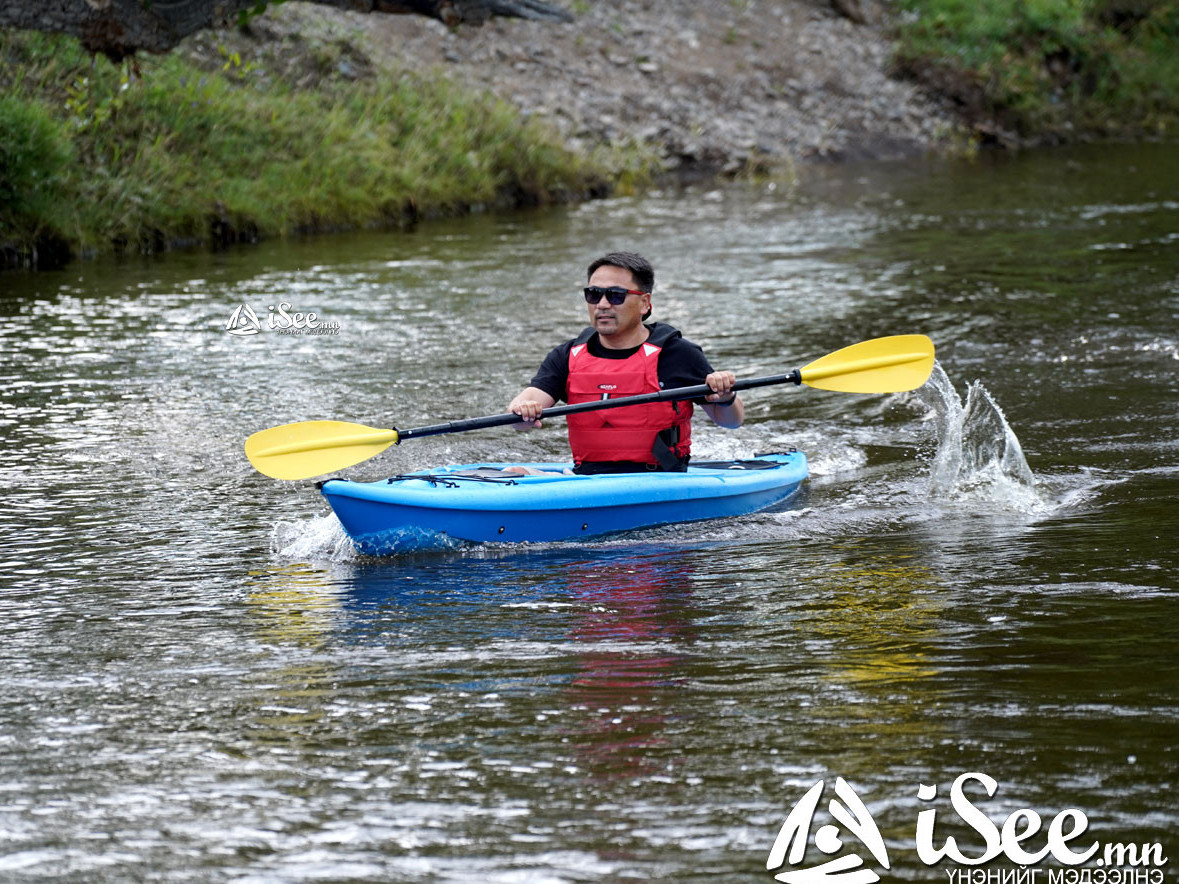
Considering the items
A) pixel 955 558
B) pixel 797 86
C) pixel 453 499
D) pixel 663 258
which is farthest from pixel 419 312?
pixel 797 86

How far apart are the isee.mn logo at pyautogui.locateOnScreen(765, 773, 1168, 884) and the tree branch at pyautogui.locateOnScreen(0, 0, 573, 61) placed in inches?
194

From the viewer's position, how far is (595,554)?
16.8ft

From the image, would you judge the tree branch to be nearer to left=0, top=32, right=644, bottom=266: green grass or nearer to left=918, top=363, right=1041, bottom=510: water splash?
left=918, top=363, right=1041, bottom=510: water splash

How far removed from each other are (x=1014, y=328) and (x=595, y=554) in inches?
190

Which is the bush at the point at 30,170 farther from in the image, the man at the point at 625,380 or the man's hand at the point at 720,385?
the man's hand at the point at 720,385

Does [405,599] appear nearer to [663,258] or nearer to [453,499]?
[453,499]

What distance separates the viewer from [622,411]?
18.0ft

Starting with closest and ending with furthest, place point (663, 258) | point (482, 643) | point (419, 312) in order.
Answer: point (482, 643)
point (419, 312)
point (663, 258)

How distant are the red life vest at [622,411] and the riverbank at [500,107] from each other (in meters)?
6.36

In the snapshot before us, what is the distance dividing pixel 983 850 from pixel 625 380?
9.34ft

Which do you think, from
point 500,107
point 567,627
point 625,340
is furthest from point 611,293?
point 500,107

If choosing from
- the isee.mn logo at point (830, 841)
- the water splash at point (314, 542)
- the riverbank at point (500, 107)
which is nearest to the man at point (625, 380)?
the water splash at point (314, 542)

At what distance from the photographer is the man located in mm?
5277

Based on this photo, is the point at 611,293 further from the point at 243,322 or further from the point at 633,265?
the point at 243,322
